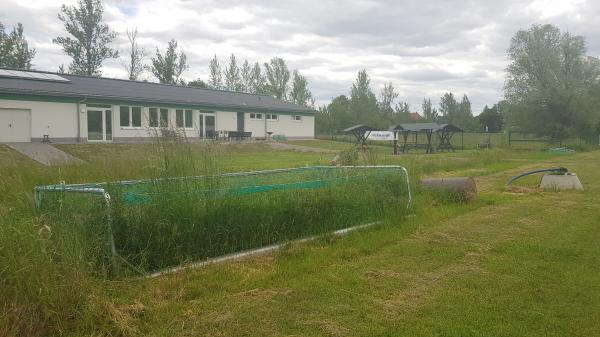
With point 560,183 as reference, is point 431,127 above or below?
above

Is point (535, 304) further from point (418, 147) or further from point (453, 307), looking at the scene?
point (418, 147)

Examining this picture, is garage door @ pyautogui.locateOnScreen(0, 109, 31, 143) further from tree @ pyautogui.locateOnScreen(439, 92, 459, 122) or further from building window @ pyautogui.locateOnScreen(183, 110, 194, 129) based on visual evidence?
tree @ pyautogui.locateOnScreen(439, 92, 459, 122)

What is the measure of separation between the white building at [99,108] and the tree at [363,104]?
1083 inches

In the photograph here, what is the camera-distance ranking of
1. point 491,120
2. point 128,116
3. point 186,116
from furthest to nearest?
point 491,120, point 186,116, point 128,116

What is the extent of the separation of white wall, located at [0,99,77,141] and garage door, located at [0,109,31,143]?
0.23 m

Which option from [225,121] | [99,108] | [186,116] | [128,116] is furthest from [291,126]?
[99,108]

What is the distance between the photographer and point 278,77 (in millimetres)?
80938

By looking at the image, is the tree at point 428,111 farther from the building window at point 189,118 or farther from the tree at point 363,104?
the building window at point 189,118

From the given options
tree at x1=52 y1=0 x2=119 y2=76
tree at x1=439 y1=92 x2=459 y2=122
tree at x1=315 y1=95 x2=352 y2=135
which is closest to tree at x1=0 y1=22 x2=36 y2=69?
tree at x1=52 y1=0 x2=119 y2=76

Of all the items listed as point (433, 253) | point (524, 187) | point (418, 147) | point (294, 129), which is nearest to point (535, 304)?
point (433, 253)

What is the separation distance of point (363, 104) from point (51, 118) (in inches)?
1887

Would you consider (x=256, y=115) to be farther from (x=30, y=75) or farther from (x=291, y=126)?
(x=30, y=75)

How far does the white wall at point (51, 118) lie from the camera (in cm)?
2833

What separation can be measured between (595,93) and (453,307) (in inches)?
1905
